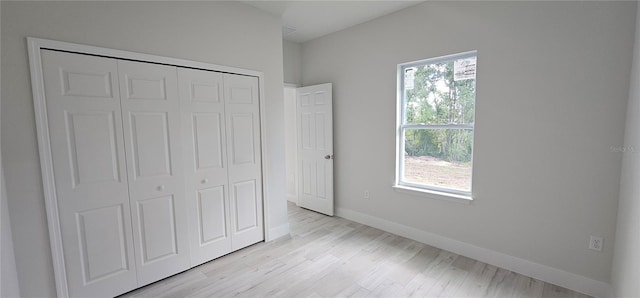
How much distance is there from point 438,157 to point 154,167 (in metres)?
2.86

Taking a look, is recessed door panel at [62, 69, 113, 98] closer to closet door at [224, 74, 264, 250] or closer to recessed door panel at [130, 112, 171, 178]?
recessed door panel at [130, 112, 171, 178]

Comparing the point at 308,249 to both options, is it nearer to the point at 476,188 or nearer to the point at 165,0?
the point at 476,188

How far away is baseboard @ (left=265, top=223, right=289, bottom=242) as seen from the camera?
3.13m

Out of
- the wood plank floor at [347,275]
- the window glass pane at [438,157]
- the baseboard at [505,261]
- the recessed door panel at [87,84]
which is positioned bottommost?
the wood plank floor at [347,275]

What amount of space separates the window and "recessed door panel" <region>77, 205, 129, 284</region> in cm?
288

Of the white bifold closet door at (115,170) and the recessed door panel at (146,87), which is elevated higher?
the recessed door panel at (146,87)

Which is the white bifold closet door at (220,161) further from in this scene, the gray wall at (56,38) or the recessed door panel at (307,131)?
the recessed door panel at (307,131)

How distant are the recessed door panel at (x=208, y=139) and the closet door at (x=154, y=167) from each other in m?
0.17

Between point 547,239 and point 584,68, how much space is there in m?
1.43

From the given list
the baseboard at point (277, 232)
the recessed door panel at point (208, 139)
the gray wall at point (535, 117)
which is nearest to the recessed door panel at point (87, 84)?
the recessed door panel at point (208, 139)

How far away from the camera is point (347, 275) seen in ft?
7.85

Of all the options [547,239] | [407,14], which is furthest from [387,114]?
[547,239]

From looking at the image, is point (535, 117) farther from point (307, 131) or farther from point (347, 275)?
point (307, 131)

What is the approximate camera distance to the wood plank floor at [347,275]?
7.06 feet
